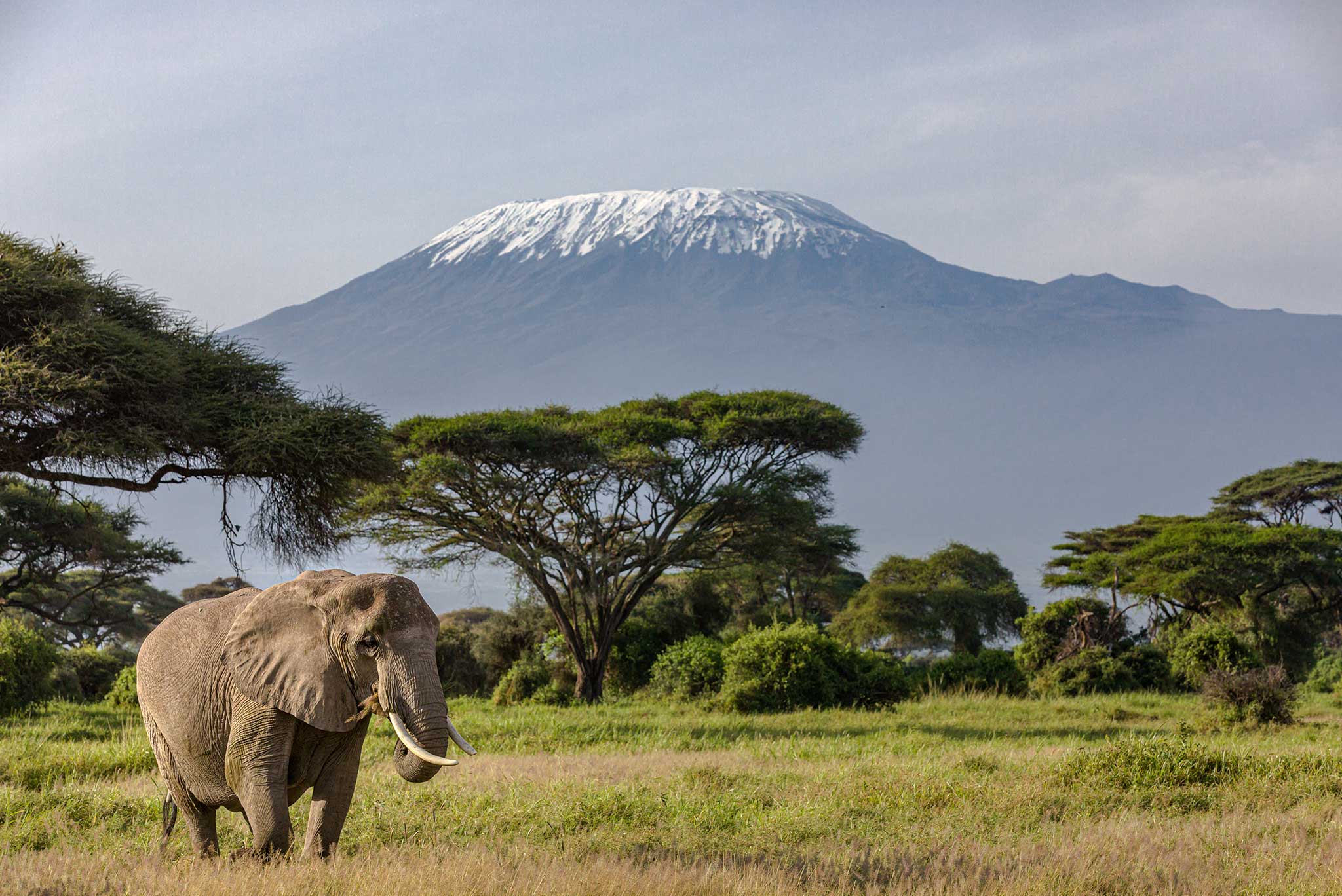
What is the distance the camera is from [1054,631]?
25938 millimetres

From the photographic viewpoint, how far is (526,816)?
8.66 m

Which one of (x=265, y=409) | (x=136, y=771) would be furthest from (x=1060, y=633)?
(x=136, y=771)

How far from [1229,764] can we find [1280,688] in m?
8.25

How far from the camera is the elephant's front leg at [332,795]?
6141 millimetres

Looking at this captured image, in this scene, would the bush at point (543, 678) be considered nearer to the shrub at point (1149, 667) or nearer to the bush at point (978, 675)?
the bush at point (978, 675)

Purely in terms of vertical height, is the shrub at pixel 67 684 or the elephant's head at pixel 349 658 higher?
the elephant's head at pixel 349 658

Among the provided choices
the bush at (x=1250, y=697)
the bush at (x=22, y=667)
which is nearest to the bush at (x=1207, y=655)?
the bush at (x=1250, y=697)

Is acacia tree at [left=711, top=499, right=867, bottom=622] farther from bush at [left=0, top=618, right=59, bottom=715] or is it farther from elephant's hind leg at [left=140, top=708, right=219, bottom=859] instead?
elephant's hind leg at [left=140, top=708, right=219, bottom=859]

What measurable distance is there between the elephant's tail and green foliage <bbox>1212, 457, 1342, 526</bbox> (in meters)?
Answer: 41.3

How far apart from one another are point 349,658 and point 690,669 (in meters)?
18.6

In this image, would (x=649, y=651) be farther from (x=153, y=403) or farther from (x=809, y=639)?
(x=153, y=403)

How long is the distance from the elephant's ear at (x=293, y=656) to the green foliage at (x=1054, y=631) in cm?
2175

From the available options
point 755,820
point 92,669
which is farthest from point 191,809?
point 92,669

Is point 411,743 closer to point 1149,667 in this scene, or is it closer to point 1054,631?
point 1149,667
